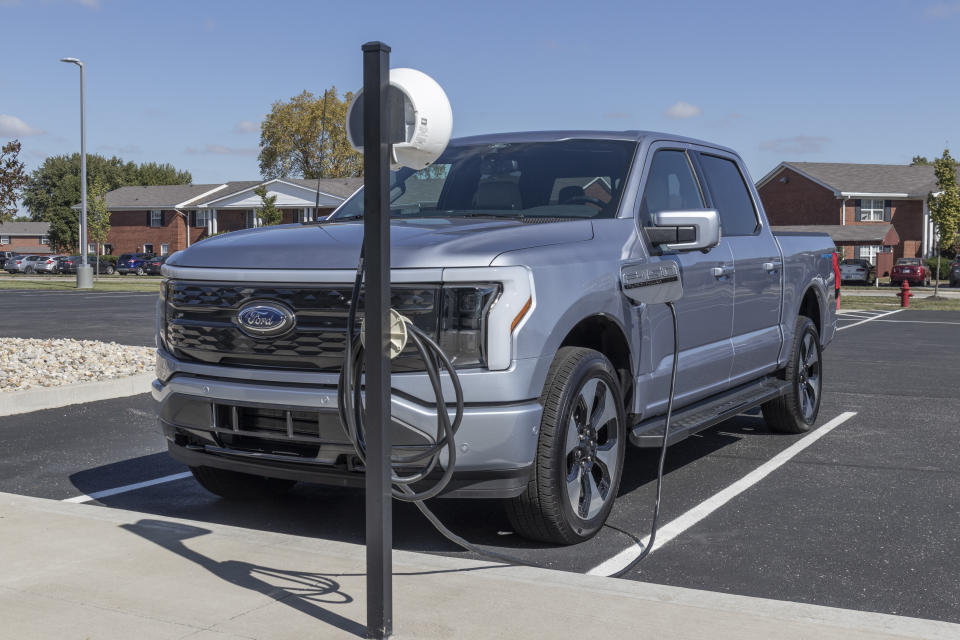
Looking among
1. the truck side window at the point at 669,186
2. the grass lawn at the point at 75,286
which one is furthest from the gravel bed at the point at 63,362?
the grass lawn at the point at 75,286

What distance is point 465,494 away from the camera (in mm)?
4562

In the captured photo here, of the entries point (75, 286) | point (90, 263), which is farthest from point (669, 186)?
point (90, 263)

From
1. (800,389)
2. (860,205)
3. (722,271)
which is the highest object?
(860,205)

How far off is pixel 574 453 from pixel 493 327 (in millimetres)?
886

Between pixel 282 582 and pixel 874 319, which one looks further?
pixel 874 319

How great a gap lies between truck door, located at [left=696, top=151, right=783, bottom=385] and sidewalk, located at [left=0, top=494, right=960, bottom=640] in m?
3.01

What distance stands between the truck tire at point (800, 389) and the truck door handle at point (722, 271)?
1.51m

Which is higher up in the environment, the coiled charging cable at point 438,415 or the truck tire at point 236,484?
the coiled charging cable at point 438,415

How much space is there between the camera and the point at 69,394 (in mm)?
9242

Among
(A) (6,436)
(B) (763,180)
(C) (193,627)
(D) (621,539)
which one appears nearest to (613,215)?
(D) (621,539)

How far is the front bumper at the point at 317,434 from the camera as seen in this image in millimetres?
4418

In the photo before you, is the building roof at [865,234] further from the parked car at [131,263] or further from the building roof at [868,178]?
the parked car at [131,263]

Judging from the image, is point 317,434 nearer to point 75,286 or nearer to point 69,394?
point 69,394

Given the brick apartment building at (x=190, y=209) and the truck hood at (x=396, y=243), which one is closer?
the truck hood at (x=396, y=243)
